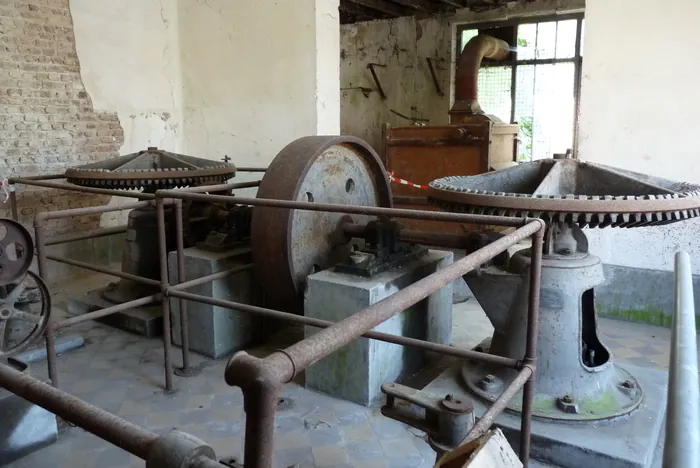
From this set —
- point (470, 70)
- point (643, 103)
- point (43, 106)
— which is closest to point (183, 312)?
point (43, 106)

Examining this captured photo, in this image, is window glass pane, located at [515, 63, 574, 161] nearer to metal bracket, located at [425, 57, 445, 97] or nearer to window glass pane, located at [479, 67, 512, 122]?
window glass pane, located at [479, 67, 512, 122]

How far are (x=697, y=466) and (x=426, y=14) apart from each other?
413 inches

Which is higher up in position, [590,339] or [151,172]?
[151,172]

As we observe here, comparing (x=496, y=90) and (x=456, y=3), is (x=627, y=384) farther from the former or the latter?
(x=496, y=90)

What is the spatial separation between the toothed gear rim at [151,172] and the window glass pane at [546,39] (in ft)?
24.5

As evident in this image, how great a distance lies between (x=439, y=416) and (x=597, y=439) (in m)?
1.12

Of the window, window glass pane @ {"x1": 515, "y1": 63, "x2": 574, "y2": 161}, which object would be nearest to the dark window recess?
the window

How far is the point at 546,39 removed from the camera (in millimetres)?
9625

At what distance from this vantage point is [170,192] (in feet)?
9.16

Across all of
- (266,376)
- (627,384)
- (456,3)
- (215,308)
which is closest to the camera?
(266,376)

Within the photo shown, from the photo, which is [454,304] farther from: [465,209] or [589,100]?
[465,209]

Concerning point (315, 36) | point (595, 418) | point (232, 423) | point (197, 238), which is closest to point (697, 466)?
point (595, 418)

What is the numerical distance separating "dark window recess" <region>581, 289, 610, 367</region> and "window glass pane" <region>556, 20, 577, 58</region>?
7.67m

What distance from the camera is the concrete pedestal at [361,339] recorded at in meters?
2.93
